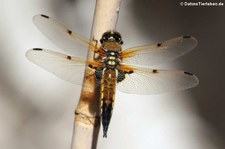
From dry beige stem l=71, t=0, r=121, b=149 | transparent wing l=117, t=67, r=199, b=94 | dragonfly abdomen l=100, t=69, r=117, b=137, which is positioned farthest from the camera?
transparent wing l=117, t=67, r=199, b=94

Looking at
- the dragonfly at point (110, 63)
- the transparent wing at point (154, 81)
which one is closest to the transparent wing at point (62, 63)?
the dragonfly at point (110, 63)

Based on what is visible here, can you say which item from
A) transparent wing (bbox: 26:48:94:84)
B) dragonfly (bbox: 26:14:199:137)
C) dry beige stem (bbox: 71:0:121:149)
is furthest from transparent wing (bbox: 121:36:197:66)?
dry beige stem (bbox: 71:0:121:149)

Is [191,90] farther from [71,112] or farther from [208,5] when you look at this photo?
[71,112]

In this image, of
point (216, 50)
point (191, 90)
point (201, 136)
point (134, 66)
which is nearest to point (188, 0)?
point (216, 50)

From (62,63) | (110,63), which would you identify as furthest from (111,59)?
(62,63)

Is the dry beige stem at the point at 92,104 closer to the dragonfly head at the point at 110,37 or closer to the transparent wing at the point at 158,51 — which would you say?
the dragonfly head at the point at 110,37

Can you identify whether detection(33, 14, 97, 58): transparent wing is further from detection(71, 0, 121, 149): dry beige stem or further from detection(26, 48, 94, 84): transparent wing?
detection(71, 0, 121, 149): dry beige stem

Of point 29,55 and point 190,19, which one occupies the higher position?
point 190,19

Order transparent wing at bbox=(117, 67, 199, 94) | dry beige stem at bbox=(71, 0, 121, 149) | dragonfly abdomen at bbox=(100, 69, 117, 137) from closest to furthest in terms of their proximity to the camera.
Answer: dry beige stem at bbox=(71, 0, 121, 149)
dragonfly abdomen at bbox=(100, 69, 117, 137)
transparent wing at bbox=(117, 67, 199, 94)
